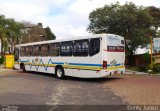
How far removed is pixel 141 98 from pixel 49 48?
456 inches

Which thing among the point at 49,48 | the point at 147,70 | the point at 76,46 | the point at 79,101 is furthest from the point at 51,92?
the point at 147,70

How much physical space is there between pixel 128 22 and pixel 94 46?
16087 mm

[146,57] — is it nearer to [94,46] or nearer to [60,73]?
[60,73]

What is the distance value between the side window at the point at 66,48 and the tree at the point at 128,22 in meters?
14.0

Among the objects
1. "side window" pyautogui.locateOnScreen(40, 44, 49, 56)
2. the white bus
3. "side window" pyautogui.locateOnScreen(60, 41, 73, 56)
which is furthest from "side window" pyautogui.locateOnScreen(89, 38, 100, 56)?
"side window" pyautogui.locateOnScreen(40, 44, 49, 56)

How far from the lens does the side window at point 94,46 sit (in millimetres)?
17266

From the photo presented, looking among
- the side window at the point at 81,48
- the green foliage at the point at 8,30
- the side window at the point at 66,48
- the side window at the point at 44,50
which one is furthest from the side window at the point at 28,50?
the green foliage at the point at 8,30

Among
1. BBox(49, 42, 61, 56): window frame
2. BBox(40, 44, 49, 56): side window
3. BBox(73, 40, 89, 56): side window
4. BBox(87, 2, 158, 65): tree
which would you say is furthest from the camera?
BBox(87, 2, 158, 65): tree

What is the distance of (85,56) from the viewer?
59.1 ft

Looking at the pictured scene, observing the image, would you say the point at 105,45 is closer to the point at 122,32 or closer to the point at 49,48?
the point at 49,48

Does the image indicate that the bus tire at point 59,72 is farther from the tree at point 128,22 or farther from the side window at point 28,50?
the tree at point 128,22

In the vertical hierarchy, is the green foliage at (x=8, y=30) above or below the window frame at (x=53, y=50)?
above

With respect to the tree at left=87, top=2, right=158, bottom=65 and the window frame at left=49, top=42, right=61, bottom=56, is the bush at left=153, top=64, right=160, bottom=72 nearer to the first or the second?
the window frame at left=49, top=42, right=61, bottom=56

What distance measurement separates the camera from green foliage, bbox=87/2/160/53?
3231 cm
